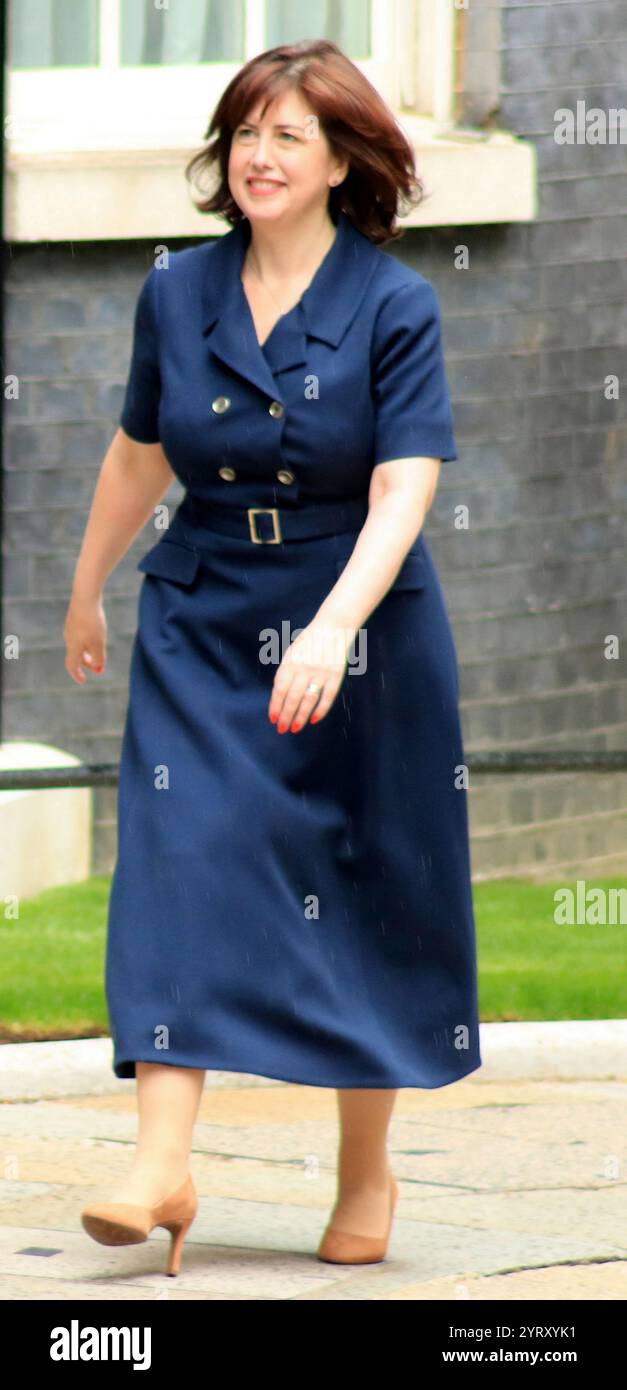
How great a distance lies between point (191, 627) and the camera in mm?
3652

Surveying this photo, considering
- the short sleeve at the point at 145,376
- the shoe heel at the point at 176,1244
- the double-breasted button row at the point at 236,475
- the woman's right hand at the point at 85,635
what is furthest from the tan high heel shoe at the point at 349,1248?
the short sleeve at the point at 145,376

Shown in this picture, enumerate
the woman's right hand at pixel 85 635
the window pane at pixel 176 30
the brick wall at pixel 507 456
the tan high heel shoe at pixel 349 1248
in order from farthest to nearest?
the window pane at pixel 176 30, the brick wall at pixel 507 456, the woman's right hand at pixel 85 635, the tan high heel shoe at pixel 349 1248

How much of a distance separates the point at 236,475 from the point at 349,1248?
1.17 metres

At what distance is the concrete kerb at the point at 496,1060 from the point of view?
16.3 feet

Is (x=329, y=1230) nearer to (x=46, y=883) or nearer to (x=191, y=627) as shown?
(x=191, y=627)

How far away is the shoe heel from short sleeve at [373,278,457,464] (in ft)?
3.72

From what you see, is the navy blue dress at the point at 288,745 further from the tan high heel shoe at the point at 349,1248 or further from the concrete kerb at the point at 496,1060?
the concrete kerb at the point at 496,1060

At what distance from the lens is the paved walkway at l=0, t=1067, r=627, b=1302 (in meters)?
3.54

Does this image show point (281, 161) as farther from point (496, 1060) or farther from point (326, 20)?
point (326, 20)

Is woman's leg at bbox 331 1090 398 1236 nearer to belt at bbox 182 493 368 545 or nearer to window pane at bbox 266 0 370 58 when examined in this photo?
belt at bbox 182 493 368 545

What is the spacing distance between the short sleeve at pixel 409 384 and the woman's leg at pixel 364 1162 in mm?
971

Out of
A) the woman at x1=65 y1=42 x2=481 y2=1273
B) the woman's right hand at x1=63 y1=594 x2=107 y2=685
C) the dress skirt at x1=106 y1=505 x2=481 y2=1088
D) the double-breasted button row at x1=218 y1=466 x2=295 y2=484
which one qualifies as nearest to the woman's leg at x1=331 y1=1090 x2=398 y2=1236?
the woman at x1=65 y1=42 x2=481 y2=1273

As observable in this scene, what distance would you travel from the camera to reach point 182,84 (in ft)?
24.3

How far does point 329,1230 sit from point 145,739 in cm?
80
